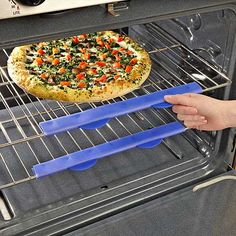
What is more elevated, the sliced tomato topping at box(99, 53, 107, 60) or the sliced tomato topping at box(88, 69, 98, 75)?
the sliced tomato topping at box(99, 53, 107, 60)

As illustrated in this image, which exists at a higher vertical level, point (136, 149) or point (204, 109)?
point (204, 109)

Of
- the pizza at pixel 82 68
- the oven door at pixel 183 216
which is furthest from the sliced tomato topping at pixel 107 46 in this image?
the oven door at pixel 183 216

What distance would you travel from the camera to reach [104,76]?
128cm

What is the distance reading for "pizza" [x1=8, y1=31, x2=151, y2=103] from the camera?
1.21m

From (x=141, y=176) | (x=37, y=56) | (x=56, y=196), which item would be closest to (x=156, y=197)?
→ (x=141, y=176)

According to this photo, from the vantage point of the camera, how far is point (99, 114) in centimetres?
107

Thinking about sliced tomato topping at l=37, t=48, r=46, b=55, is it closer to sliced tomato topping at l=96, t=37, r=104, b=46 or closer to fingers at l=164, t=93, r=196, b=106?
sliced tomato topping at l=96, t=37, r=104, b=46

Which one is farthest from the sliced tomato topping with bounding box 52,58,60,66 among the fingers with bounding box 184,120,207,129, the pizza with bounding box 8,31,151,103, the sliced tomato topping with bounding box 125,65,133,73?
the fingers with bounding box 184,120,207,129

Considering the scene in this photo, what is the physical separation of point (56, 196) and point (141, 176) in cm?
26

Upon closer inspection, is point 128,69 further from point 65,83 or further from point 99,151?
point 99,151

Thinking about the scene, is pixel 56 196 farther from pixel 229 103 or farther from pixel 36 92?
pixel 229 103

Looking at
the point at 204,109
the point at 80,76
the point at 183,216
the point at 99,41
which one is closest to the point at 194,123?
the point at 204,109

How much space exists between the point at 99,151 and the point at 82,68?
0.31m

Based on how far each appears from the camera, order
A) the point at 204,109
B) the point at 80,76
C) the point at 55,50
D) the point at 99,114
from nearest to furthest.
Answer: the point at 99,114, the point at 204,109, the point at 80,76, the point at 55,50
